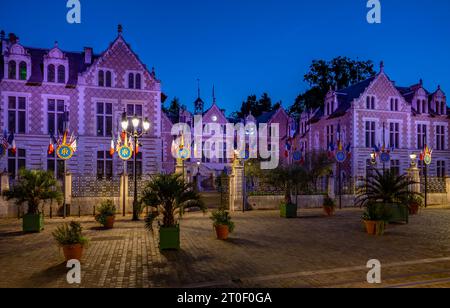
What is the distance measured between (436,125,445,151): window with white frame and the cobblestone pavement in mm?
30311

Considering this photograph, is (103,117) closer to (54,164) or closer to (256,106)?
(54,164)

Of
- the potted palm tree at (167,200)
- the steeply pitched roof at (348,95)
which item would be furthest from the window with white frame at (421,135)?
the potted palm tree at (167,200)

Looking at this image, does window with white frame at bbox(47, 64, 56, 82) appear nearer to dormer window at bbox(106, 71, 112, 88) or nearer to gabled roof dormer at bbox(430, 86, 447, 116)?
dormer window at bbox(106, 71, 112, 88)

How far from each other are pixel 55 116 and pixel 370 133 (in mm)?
30241

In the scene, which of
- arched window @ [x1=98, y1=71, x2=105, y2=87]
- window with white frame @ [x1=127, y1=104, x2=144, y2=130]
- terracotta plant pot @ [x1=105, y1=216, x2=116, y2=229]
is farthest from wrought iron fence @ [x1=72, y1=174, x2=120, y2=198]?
arched window @ [x1=98, y1=71, x2=105, y2=87]

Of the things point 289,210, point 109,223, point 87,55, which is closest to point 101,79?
point 87,55

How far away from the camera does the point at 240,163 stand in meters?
23.7

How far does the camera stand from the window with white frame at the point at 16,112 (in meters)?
29.5

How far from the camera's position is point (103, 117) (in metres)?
31.6

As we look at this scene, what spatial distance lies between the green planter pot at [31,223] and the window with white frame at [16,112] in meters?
17.7

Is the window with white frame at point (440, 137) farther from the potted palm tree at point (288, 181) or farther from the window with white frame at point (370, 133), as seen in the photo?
the potted palm tree at point (288, 181)
